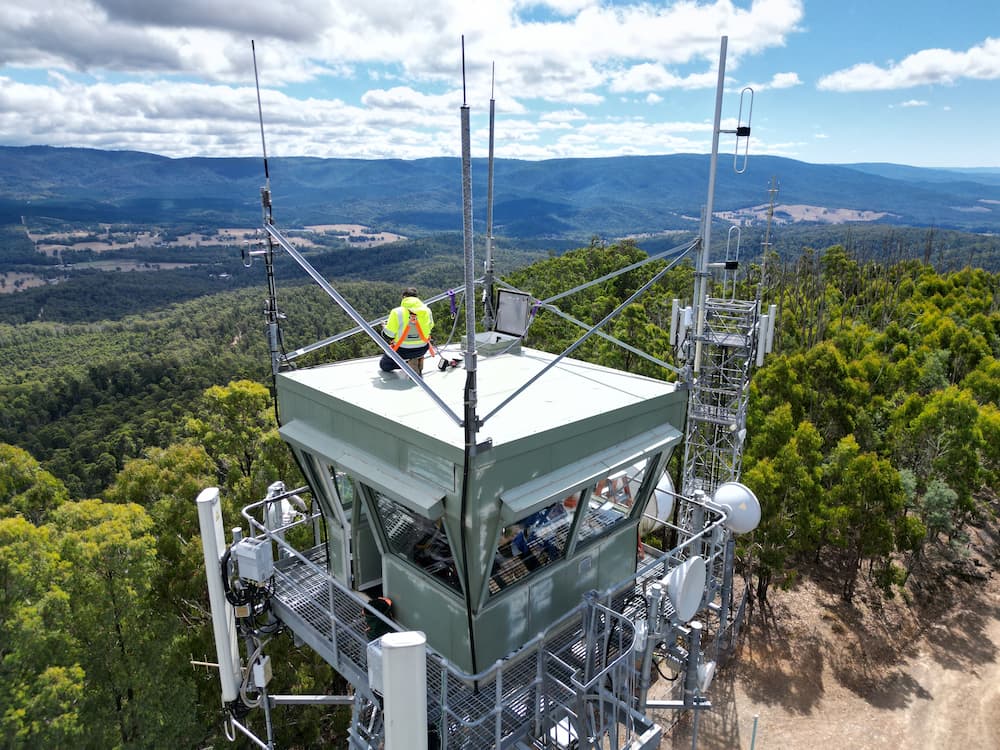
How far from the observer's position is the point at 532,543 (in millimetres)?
9422

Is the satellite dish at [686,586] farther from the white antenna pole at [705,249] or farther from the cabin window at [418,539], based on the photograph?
the white antenna pole at [705,249]

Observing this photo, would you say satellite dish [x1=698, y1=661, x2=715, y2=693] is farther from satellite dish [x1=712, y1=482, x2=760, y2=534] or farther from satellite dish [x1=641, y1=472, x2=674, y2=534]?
satellite dish [x1=712, y1=482, x2=760, y2=534]

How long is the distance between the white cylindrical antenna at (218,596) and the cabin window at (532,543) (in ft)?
15.4

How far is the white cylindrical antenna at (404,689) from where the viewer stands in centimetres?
608

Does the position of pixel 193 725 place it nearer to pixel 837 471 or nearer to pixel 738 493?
pixel 738 493

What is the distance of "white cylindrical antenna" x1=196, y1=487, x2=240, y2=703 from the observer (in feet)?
31.9

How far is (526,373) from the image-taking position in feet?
38.8

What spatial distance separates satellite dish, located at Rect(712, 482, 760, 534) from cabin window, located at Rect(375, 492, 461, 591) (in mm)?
6783

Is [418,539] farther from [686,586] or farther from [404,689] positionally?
[686,586]

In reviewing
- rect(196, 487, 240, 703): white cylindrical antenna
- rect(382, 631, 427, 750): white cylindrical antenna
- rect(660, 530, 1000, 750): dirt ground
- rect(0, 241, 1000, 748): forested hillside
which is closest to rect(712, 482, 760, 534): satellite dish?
rect(382, 631, 427, 750): white cylindrical antenna

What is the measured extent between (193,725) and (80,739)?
3096 mm

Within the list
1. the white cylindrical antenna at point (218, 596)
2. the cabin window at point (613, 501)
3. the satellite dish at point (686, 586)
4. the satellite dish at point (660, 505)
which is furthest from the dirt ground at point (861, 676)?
the white cylindrical antenna at point (218, 596)

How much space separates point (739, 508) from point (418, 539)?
7.69m

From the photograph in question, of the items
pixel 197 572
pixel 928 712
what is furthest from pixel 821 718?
pixel 197 572
